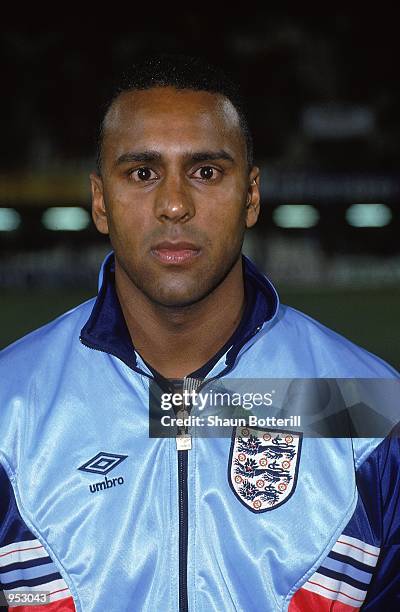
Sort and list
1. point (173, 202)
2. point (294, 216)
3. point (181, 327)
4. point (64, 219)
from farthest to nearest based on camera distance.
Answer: point (64, 219)
point (294, 216)
point (181, 327)
point (173, 202)

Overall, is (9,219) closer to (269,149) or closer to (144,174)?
(269,149)

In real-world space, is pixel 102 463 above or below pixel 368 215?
below

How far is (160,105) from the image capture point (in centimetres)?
124

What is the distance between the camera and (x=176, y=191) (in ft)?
3.90

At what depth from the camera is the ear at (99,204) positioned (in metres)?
1.34

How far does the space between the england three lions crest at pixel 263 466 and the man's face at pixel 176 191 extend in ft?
0.78

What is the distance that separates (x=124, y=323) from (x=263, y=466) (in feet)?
1.02

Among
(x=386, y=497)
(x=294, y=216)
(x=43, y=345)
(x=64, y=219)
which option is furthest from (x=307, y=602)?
(x=64, y=219)

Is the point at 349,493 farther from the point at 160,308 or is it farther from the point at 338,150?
the point at 338,150

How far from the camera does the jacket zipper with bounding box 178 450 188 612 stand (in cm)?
120

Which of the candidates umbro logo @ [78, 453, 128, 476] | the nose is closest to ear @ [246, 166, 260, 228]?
the nose

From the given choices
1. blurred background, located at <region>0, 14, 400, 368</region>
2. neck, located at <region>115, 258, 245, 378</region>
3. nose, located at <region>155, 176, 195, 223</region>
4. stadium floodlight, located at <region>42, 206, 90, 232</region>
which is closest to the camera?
nose, located at <region>155, 176, 195, 223</region>

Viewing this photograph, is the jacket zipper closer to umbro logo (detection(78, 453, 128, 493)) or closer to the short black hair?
umbro logo (detection(78, 453, 128, 493))

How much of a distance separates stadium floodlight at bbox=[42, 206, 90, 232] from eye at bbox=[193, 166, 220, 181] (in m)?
6.32
